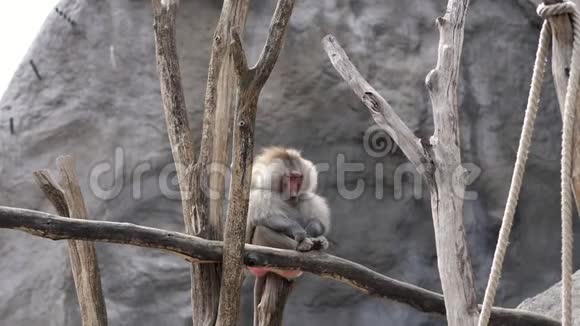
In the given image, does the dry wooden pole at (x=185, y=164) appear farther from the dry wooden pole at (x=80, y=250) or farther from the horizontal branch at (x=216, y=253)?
the dry wooden pole at (x=80, y=250)

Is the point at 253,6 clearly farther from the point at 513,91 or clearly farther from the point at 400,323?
the point at 400,323

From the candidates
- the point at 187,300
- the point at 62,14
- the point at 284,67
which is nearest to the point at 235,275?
the point at 187,300

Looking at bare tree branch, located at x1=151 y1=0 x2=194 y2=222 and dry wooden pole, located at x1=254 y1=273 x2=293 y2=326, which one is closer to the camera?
bare tree branch, located at x1=151 y1=0 x2=194 y2=222

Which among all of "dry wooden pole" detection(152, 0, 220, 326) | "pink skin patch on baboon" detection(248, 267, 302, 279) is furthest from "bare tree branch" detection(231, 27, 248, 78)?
"pink skin patch on baboon" detection(248, 267, 302, 279)

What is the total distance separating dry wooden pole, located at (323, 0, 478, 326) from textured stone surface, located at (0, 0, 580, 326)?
275 cm

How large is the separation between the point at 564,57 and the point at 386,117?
51.8 inches

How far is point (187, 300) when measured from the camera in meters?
5.98

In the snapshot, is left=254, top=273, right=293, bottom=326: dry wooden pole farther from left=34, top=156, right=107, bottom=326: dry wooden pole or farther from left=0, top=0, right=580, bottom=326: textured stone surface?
left=0, top=0, right=580, bottom=326: textured stone surface

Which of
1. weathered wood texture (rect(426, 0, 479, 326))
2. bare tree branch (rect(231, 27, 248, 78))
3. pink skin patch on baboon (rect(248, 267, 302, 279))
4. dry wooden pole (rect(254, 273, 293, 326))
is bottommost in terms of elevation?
dry wooden pole (rect(254, 273, 293, 326))

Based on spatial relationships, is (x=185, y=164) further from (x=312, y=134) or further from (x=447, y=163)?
(x=312, y=134)

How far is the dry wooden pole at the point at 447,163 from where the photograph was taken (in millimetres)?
3035

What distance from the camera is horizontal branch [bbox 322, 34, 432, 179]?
3.23 metres

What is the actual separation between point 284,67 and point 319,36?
14.8 inches

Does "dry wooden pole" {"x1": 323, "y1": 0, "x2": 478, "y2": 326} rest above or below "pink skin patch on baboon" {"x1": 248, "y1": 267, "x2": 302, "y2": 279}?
above
